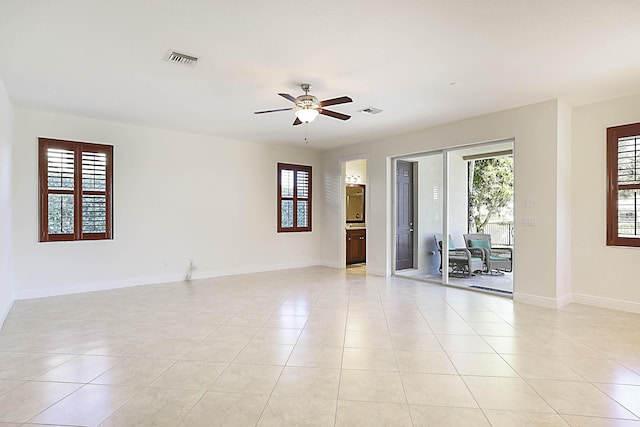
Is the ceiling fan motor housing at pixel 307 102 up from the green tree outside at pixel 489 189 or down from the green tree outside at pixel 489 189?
up

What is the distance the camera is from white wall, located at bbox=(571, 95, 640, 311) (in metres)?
4.44

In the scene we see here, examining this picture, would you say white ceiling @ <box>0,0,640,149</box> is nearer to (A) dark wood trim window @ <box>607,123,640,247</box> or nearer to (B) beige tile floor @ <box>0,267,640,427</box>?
(A) dark wood trim window @ <box>607,123,640,247</box>

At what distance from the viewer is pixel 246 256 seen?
7.27 metres

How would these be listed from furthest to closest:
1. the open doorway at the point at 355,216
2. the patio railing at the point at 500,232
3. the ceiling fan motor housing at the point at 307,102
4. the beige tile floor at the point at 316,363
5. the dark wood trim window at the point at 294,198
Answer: the patio railing at the point at 500,232 < the open doorway at the point at 355,216 < the dark wood trim window at the point at 294,198 < the ceiling fan motor housing at the point at 307,102 < the beige tile floor at the point at 316,363

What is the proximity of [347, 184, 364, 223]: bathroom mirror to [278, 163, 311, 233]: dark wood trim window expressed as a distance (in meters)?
1.28

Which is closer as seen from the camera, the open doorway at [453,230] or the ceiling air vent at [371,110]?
the ceiling air vent at [371,110]

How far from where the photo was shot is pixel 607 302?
4.59 meters

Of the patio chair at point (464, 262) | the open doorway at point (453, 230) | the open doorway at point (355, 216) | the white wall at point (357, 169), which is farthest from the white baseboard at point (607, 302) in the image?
the white wall at point (357, 169)

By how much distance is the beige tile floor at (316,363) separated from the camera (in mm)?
2172

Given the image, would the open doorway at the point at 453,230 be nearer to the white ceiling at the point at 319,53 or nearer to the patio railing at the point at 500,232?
the patio railing at the point at 500,232

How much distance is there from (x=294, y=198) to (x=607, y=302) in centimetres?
569

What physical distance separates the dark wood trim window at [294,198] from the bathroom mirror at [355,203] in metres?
1.28

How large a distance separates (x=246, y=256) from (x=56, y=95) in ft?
13.5

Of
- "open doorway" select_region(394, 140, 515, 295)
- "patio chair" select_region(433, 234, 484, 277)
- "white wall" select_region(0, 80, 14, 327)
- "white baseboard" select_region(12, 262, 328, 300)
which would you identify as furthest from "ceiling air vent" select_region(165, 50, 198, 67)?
"patio chair" select_region(433, 234, 484, 277)
